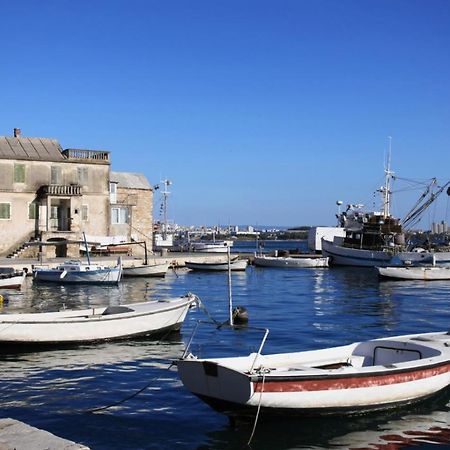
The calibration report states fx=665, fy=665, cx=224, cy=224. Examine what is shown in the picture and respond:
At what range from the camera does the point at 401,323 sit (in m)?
28.0

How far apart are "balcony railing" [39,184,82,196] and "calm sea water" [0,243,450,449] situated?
859 inches

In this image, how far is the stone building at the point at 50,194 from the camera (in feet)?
186

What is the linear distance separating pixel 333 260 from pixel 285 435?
60.7m

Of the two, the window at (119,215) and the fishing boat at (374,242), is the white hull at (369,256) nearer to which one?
the fishing boat at (374,242)

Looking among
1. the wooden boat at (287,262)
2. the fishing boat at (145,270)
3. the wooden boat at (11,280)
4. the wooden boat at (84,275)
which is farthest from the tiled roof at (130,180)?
the wooden boat at (11,280)

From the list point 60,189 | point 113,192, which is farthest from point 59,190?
point 113,192

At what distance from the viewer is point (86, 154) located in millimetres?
61000

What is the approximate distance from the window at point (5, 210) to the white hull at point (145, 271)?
515 inches

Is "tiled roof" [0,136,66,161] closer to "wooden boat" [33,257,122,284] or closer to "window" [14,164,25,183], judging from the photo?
"window" [14,164,25,183]

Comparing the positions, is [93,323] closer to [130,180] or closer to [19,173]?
[19,173]

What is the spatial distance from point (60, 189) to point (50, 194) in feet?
3.26

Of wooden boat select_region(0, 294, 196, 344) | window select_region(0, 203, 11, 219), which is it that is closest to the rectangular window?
window select_region(0, 203, 11, 219)

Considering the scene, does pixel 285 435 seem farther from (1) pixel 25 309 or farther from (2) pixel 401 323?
(1) pixel 25 309

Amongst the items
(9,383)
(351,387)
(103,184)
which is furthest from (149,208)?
(351,387)
